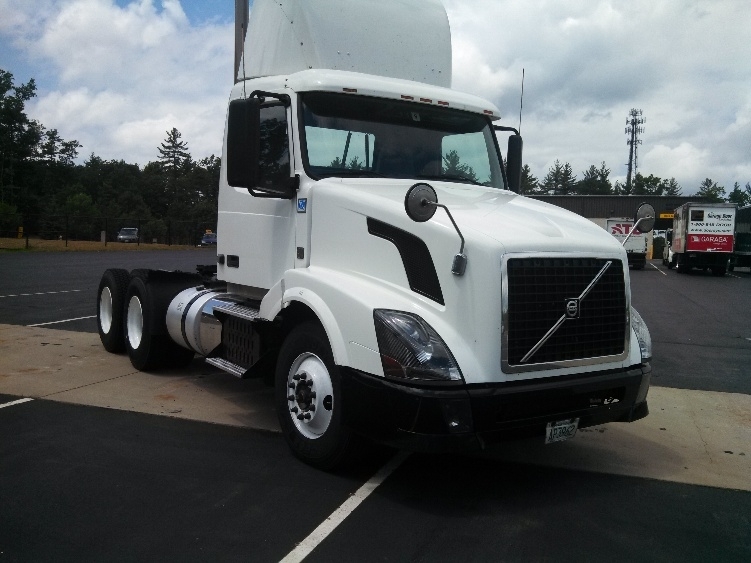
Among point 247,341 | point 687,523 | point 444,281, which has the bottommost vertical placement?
point 687,523

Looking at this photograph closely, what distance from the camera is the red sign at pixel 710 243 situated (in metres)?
35.3

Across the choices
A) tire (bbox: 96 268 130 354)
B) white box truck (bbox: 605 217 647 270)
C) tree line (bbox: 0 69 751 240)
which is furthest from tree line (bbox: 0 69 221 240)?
tire (bbox: 96 268 130 354)

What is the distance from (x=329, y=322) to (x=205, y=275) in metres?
3.83

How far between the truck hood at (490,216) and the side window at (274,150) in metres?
0.45

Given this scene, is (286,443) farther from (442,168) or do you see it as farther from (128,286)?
(128,286)

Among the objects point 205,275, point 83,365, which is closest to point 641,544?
point 205,275

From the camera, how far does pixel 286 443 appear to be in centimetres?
568

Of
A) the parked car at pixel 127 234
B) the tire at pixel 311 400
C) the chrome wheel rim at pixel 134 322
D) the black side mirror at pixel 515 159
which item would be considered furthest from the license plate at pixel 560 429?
the parked car at pixel 127 234

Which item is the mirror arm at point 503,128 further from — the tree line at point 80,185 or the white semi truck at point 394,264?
the tree line at point 80,185

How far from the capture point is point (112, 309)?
8.99 metres

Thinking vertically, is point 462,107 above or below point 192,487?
above

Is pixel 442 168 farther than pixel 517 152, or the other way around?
pixel 517 152

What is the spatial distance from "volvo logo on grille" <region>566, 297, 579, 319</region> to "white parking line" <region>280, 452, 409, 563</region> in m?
1.71

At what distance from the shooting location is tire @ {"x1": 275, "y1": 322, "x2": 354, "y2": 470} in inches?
192
